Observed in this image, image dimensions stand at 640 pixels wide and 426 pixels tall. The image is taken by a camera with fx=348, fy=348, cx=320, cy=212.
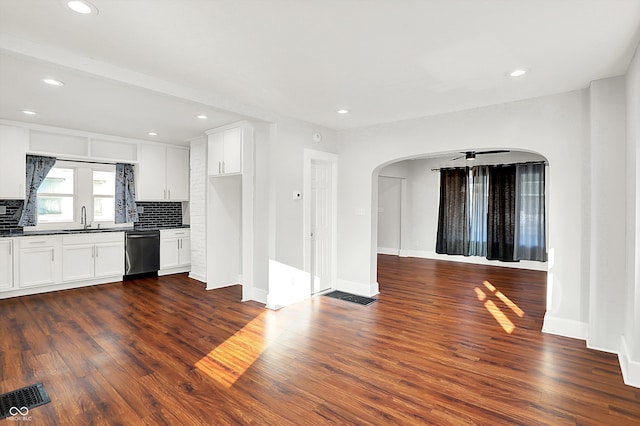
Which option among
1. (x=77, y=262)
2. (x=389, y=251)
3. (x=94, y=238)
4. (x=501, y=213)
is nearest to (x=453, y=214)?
(x=501, y=213)

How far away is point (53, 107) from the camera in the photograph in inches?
165

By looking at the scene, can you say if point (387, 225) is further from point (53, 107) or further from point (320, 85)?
point (53, 107)

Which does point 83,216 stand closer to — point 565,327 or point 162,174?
point 162,174

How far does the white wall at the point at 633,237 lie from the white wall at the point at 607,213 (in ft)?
0.60

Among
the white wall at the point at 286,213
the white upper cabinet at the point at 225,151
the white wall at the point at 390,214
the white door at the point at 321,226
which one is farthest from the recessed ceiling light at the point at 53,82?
the white wall at the point at 390,214

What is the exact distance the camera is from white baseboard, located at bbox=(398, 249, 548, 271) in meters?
7.42

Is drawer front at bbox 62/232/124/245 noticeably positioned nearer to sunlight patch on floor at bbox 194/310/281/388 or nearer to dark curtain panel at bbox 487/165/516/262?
sunlight patch on floor at bbox 194/310/281/388

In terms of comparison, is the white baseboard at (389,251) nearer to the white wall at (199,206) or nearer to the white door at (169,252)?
the white wall at (199,206)

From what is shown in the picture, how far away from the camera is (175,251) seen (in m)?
6.62

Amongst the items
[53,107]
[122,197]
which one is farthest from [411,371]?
[122,197]

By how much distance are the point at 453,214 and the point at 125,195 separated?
7.14m

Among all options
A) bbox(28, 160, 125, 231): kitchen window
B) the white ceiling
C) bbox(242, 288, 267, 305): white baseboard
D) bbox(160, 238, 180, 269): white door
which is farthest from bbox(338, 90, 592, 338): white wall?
bbox(28, 160, 125, 231): kitchen window

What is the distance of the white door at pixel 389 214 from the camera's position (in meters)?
9.51

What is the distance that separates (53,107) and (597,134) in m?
5.93
